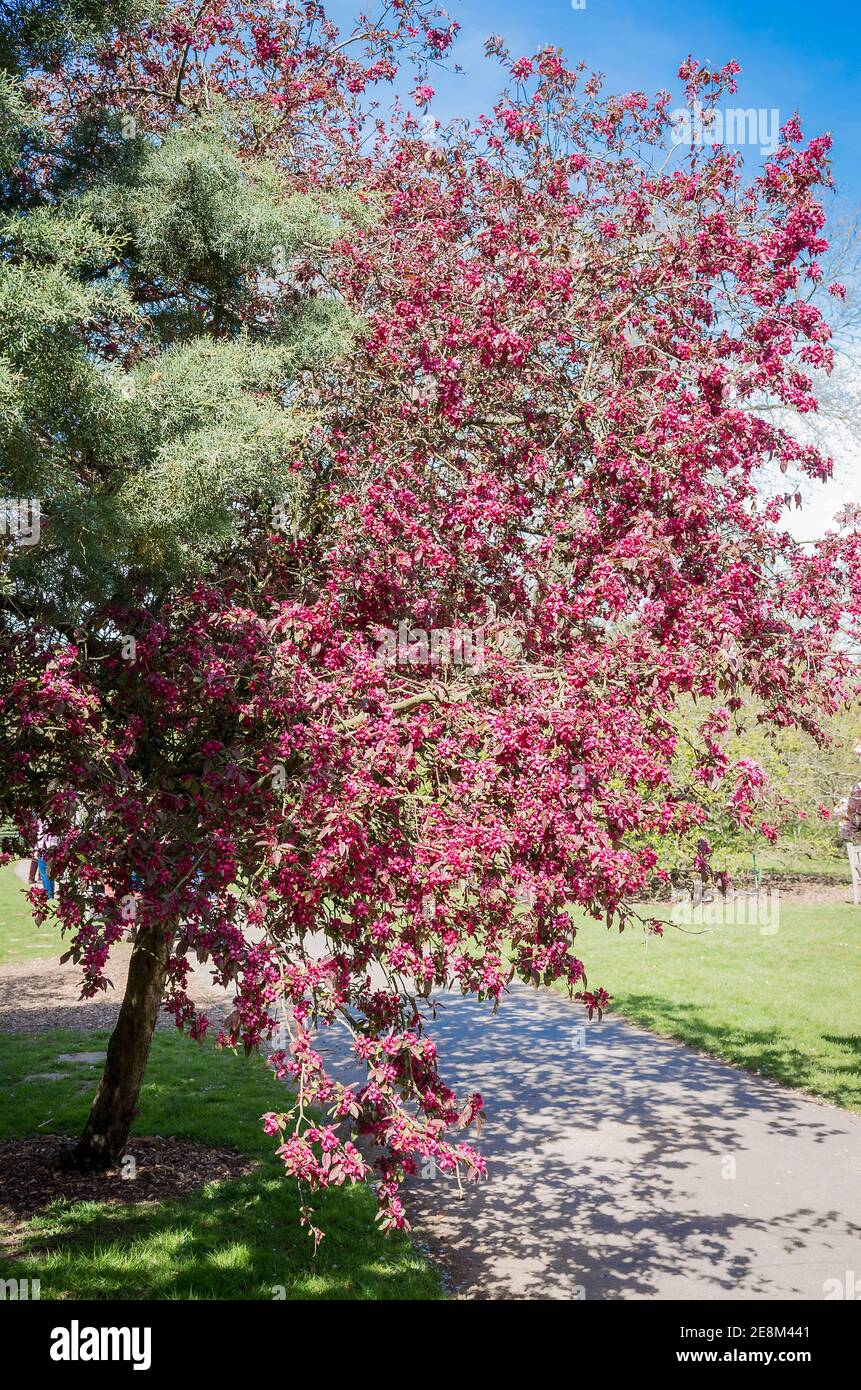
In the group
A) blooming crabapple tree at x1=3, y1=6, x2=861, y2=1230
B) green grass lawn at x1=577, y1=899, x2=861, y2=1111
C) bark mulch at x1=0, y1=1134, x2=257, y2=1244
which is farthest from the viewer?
green grass lawn at x1=577, y1=899, x2=861, y2=1111

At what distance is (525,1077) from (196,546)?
6843 mm

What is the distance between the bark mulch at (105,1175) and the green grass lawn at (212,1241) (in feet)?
0.43

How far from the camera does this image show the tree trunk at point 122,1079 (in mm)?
6758

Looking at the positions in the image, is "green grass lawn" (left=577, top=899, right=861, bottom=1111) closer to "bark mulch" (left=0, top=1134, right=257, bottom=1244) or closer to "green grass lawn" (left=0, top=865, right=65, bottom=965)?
"bark mulch" (left=0, top=1134, right=257, bottom=1244)

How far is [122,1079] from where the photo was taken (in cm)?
682

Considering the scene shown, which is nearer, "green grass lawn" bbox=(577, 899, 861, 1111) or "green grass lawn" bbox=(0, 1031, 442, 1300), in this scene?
"green grass lawn" bbox=(0, 1031, 442, 1300)

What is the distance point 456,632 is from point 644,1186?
4.21 metres

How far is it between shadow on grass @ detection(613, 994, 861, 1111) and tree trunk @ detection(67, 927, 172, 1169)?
5573 mm

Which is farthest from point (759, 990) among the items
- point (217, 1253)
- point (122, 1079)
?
point (217, 1253)

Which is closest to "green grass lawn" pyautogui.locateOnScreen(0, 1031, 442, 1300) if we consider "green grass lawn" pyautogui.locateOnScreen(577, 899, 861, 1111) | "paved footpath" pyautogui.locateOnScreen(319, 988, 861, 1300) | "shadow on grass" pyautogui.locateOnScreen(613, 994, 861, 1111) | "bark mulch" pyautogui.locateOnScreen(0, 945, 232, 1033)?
"paved footpath" pyautogui.locateOnScreen(319, 988, 861, 1300)

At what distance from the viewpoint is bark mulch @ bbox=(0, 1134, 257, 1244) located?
20.7 ft

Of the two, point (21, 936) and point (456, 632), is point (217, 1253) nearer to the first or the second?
point (456, 632)

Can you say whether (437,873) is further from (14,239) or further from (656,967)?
(656,967)
